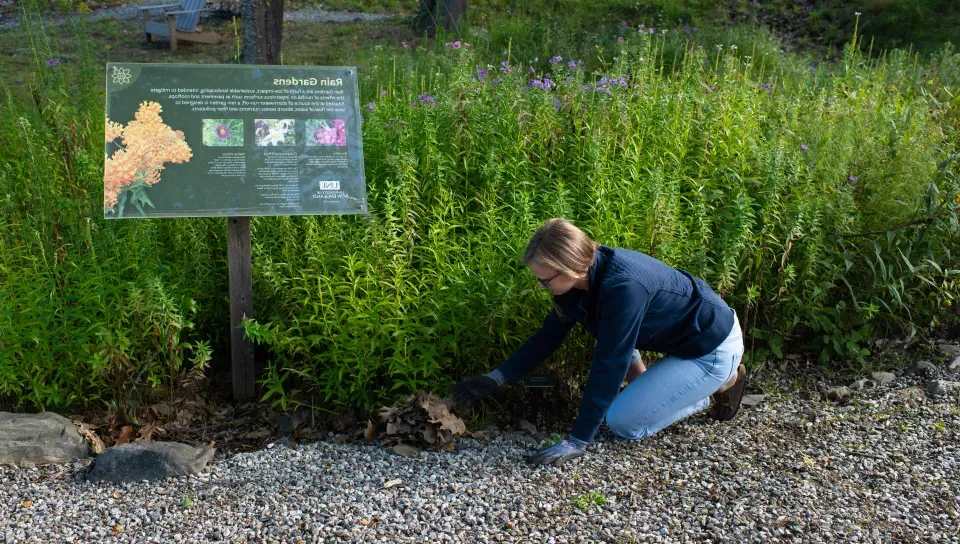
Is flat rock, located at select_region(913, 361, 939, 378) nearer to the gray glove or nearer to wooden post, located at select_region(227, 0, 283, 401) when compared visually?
the gray glove

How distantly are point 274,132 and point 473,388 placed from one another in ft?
5.49

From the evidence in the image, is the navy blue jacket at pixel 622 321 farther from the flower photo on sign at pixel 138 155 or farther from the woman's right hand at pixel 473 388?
the flower photo on sign at pixel 138 155

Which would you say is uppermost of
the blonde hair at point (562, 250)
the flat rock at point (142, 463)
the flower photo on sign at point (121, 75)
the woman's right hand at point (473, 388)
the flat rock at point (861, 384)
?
the flower photo on sign at point (121, 75)

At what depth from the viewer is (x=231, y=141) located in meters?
4.09

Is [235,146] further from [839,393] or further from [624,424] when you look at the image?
[839,393]

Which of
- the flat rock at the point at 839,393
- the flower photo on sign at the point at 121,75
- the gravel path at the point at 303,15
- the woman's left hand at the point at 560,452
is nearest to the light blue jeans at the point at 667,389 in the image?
the woman's left hand at the point at 560,452

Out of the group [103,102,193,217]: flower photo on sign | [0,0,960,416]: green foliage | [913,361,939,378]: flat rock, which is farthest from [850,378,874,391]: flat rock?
[103,102,193,217]: flower photo on sign

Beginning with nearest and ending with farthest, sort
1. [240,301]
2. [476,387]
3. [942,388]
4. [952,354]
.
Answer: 1. [476,387]
2. [240,301]
3. [942,388]
4. [952,354]

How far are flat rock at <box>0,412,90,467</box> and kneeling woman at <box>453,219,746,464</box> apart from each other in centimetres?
190

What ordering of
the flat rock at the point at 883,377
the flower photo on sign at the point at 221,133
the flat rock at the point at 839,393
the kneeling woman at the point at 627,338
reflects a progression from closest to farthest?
the kneeling woman at the point at 627,338 < the flower photo on sign at the point at 221,133 < the flat rock at the point at 839,393 < the flat rock at the point at 883,377

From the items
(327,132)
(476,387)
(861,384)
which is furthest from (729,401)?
(327,132)

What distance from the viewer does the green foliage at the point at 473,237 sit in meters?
4.12

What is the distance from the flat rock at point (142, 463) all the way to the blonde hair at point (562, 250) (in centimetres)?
184

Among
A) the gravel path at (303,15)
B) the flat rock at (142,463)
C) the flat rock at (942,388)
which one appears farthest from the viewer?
the gravel path at (303,15)
